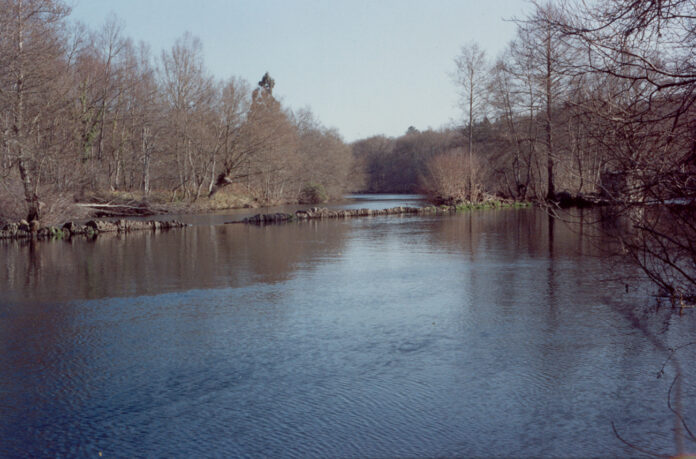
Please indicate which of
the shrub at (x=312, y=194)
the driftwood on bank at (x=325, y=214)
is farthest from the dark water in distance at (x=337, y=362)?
the shrub at (x=312, y=194)

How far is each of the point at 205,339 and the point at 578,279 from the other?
6.47 meters

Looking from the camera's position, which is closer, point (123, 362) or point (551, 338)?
point (123, 362)

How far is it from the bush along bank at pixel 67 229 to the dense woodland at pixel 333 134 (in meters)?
0.75

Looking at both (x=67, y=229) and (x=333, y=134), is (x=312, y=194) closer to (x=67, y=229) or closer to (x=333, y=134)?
(x=333, y=134)

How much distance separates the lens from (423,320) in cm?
786

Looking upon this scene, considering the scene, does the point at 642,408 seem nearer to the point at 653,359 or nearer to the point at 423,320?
the point at 653,359

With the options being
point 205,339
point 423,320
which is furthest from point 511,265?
point 205,339

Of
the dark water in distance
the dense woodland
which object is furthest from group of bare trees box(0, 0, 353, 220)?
the dark water in distance

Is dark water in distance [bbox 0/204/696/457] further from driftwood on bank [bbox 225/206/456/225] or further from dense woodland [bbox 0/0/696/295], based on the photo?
driftwood on bank [bbox 225/206/456/225]

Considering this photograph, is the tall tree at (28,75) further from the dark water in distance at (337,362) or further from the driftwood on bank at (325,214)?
the dark water in distance at (337,362)

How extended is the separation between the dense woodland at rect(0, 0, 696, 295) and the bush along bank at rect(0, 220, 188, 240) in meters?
0.75

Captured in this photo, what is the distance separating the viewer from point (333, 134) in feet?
211

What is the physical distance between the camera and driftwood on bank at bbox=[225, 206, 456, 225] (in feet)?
87.6

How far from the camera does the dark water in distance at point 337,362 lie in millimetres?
4539
